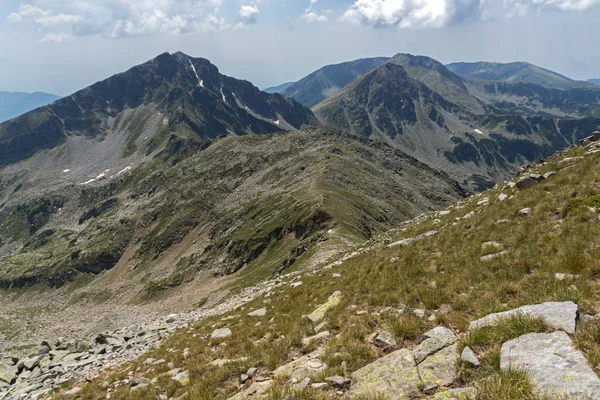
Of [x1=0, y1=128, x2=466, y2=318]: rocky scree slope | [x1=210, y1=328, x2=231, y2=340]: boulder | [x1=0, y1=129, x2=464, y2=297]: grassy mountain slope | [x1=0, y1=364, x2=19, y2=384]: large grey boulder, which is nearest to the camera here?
[x1=210, y1=328, x2=231, y2=340]: boulder

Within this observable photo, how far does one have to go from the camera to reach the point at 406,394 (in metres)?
7.26

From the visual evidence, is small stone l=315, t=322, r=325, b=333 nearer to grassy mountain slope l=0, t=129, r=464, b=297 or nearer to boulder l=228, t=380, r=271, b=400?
boulder l=228, t=380, r=271, b=400

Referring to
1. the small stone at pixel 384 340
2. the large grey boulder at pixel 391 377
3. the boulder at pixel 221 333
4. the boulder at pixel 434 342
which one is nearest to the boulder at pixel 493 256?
the boulder at pixel 434 342

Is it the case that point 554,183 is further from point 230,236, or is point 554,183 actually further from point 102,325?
point 102,325

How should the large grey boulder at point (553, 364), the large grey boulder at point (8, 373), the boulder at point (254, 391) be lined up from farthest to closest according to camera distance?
1. the large grey boulder at point (8, 373)
2. the boulder at point (254, 391)
3. the large grey boulder at point (553, 364)

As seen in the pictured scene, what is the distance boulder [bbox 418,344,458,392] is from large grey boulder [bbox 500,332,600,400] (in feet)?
3.55

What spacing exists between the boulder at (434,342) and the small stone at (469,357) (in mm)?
885

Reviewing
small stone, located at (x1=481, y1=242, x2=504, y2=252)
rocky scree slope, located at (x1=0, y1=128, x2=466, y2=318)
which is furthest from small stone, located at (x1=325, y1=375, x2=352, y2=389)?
rocky scree slope, located at (x1=0, y1=128, x2=466, y2=318)

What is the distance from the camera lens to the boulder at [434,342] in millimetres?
8320

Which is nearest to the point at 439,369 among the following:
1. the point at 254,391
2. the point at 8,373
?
the point at 254,391

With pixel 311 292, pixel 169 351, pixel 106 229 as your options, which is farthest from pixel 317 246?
pixel 106 229

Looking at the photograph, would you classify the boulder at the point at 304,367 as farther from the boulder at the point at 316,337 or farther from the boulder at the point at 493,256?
the boulder at the point at 493,256

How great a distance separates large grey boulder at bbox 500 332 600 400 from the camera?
546 cm

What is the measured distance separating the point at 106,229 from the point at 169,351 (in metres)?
130
